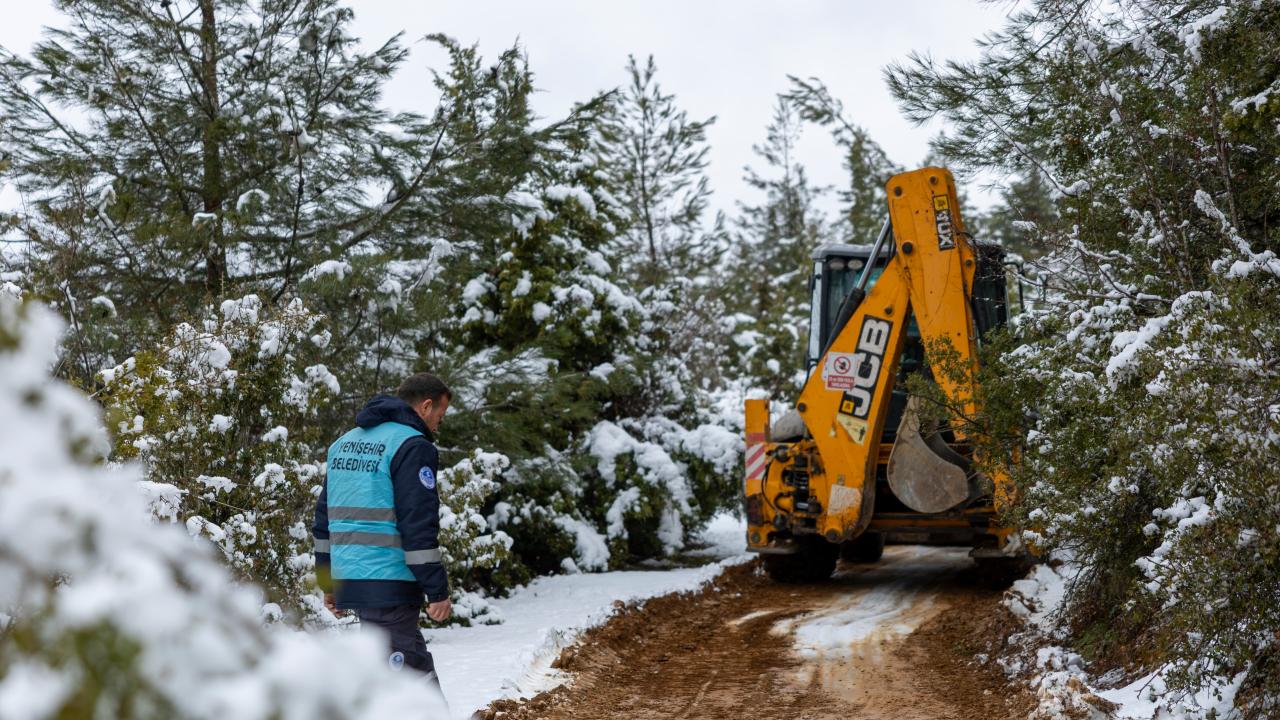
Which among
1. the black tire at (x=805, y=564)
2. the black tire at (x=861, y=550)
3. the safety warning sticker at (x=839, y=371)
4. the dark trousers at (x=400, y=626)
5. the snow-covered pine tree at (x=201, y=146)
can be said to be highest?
the snow-covered pine tree at (x=201, y=146)

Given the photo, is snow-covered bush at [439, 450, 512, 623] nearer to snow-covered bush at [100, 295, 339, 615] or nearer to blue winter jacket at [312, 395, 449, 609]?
snow-covered bush at [100, 295, 339, 615]

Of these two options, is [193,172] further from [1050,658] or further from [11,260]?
[1050,658]

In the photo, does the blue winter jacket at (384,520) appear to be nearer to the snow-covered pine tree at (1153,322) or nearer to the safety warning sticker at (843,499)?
the snow-covered pine tree at (1153,322)

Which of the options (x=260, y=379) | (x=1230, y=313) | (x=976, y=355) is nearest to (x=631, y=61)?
(x=976, y=355)

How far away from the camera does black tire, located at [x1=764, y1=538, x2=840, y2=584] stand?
487 inches

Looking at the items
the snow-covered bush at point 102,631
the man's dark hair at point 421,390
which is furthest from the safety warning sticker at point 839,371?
the snow-covered bush at point 102,631

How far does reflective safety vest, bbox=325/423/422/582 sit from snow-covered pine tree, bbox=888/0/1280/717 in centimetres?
334

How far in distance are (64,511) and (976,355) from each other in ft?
29.4

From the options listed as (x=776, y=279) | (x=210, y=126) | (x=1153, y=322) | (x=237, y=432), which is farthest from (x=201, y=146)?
(x=776, y=279)

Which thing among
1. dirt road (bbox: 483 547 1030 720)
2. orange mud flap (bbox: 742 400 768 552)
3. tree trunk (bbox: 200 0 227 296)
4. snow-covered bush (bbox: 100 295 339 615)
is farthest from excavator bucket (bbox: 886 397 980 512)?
tree trunk (bbox: 200 0 227 296)

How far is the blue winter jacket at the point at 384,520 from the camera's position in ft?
15.8

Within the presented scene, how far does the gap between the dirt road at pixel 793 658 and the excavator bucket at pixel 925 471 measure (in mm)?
1055

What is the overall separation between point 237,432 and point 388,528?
2702 mm

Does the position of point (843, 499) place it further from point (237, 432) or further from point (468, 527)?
point (237, 432)
